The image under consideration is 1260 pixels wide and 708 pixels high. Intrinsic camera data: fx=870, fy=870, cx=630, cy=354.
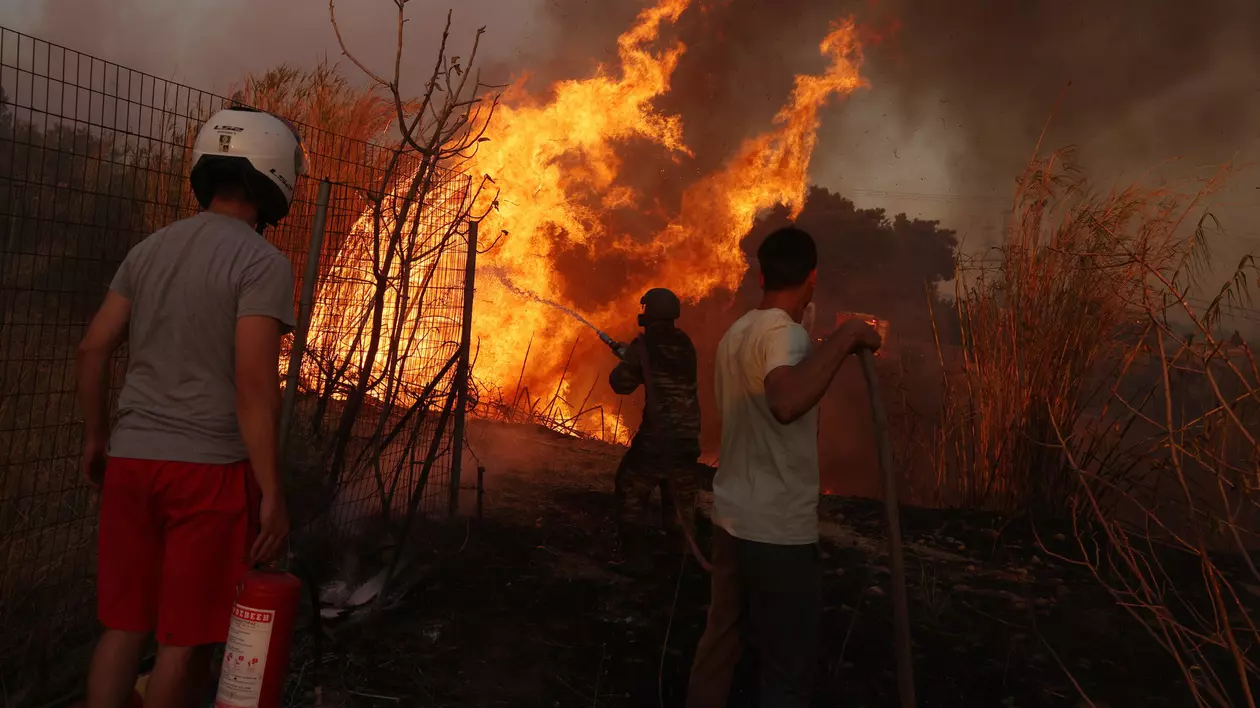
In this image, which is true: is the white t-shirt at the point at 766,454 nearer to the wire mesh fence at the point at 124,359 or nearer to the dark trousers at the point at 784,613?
the dark trousers at the point at 784,613

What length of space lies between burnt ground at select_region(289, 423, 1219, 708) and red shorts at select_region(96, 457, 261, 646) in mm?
1562

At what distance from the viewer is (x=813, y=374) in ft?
8.12

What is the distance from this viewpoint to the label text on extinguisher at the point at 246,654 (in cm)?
241

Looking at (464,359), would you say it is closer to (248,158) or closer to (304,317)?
(304,317)

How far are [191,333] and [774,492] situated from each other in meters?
1.78

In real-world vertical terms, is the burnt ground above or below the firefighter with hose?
below

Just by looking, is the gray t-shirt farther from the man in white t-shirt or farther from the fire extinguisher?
the man in white t-shirt

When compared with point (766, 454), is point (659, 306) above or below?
above

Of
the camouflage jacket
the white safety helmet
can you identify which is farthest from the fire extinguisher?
the camouflage jacket

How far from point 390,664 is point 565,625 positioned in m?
1.10

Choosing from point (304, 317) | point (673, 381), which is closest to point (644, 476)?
point (673, 381)

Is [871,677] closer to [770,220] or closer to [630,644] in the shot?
[630,644]

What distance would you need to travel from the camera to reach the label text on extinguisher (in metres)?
2.41

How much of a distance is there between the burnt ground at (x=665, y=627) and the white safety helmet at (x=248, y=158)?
230 cm
